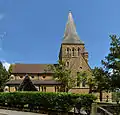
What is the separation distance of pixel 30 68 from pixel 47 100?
53.4 meters

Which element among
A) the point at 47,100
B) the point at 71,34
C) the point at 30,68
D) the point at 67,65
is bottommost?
the point at 47,100

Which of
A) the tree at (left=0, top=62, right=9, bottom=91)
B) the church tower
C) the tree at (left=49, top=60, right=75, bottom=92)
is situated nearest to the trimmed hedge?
the tree at (left=49, top=60, right=75, bottom=92)

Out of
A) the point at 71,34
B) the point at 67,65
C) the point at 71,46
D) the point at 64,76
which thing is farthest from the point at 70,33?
the point at 64,76

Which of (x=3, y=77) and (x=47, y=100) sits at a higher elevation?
(x=3, y=77)

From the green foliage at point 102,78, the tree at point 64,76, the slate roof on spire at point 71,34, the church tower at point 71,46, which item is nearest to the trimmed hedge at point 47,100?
the green foliage at point 102,78

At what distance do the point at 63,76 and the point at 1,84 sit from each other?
25.6 metres

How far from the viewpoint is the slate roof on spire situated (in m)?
91.4

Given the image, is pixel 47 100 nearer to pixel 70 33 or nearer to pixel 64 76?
pixel 64 76

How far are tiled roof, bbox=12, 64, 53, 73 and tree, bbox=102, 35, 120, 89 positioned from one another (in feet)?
165

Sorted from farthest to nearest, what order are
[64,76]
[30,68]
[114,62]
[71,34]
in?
[71,34] → [30,68] → [64,76] → [114,62]

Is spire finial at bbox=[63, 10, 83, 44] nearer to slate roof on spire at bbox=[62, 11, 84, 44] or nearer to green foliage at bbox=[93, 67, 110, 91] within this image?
slate roof on spire at bbox=[62, 11, 84, 44]

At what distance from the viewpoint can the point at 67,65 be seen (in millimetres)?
82750

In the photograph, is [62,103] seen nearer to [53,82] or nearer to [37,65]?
[53,82]

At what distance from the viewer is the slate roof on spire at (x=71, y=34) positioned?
91375 millimetres
